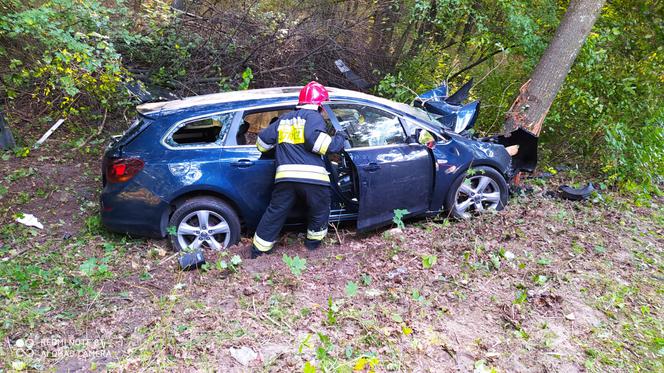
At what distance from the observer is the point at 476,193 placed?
17.5 ft

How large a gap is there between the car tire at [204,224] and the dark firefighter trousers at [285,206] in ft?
1.12

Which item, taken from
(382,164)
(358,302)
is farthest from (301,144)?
(358,302)

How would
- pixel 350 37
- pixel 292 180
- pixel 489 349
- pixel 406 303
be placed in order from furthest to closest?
1. pixel 350 37
2. pixel 292 180
3. pixel 406 303
4. pixel 489 349

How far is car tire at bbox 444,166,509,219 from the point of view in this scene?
17.2 ft

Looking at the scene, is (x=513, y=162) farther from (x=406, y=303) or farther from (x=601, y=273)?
(x=406, y=303)

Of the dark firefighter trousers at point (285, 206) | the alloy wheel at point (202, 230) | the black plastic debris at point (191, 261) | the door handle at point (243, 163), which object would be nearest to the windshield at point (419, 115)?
the dark firefighter trousers at point (285, 206)

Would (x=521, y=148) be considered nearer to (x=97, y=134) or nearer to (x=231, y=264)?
(x=231, y=264)

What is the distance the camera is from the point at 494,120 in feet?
26.5

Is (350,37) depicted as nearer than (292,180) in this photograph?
No

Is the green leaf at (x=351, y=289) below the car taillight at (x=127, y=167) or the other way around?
below

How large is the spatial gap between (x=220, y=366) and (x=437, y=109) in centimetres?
430

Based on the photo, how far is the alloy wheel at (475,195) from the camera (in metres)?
5.30

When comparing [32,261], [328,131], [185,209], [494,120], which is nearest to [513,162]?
[494,120]

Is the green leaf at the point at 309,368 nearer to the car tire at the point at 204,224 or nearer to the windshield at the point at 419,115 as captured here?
the car tire at the point at 204,224
